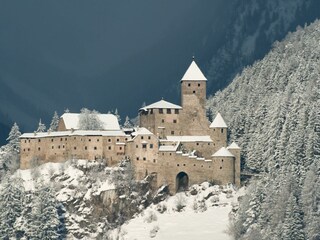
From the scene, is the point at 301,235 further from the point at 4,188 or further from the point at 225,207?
the point at 4,188

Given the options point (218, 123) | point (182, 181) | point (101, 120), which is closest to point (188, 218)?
point (182, 181)

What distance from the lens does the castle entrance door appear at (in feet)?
585

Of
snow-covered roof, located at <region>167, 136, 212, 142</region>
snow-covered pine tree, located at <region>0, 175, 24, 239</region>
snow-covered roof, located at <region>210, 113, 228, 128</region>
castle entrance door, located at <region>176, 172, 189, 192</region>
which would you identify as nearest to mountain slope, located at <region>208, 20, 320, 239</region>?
snow-covered roof, located at <region>210, 113, 228, 128</region>

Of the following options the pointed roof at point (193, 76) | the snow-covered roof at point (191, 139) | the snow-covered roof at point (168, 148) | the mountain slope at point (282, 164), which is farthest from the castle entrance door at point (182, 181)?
the pointed roof at point (193, 76)

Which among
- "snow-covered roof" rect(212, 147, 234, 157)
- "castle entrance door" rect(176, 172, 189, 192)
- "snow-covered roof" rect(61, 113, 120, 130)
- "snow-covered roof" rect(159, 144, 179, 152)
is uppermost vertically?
"snow-covered roof" rect(61, 113, 120, 130)

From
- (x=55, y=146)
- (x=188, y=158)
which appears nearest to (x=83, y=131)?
(x=55, y=146)

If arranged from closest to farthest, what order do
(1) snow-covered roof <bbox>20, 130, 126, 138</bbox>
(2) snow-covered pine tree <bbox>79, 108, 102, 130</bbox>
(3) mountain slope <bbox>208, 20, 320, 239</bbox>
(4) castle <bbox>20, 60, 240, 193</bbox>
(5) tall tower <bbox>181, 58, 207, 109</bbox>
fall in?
1. (3) mountain slope <bbox>208, 20, 320, 239</bbox>
2. (4) castle <bbox>20, 60, 240, 193</bbox>
3. (1) snow-covered roof <bbox>20, 130, 126, 138</bbox>
4. (5) tall tower <bbox>181, 58, 207, 109</bbox>
5. (2) snow-covered pine tree <bbox>79, 108, 102, 130</bbox>

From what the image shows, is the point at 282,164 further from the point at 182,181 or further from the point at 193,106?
the point at 193,106

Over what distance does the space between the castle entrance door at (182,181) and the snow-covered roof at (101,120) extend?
16.4m

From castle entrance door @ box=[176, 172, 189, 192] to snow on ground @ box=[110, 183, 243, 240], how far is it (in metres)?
1.12

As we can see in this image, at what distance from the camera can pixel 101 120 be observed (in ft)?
635

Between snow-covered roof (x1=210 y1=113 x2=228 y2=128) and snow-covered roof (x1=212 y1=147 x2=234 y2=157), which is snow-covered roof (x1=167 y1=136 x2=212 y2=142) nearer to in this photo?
snow-covered roof (x1=210 y1=113 x2=228 y2=128)

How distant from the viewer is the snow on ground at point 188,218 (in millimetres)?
171500

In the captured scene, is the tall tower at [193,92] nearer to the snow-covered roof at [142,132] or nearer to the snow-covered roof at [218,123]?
the snow-covered roof at [218,123]
